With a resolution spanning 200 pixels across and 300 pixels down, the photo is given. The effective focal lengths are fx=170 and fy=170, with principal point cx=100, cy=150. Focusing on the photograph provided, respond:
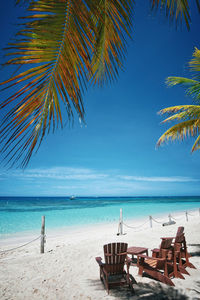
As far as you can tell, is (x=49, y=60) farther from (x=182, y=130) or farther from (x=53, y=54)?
(x=182, y=130)

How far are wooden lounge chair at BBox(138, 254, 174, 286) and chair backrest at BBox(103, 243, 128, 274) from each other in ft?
1.98

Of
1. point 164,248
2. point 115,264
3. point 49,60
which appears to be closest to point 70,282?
point 115,264

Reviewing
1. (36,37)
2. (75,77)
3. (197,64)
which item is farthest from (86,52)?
(197,64)

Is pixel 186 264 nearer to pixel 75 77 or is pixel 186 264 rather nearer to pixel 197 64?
pixel 197 64

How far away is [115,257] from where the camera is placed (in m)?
3.67

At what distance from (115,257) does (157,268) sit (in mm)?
1225

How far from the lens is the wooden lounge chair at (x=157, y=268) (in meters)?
3.77

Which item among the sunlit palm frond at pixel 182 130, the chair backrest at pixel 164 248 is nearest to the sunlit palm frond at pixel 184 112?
the sunlit palm frond at pixel 182 130

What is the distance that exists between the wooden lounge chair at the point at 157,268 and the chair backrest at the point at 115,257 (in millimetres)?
603

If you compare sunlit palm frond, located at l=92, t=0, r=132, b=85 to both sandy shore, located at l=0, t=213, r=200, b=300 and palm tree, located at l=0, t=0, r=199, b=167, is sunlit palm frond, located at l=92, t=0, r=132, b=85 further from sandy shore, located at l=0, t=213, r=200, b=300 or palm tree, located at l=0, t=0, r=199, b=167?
sandy shore, located at l=0, t=213, r=200, b=300

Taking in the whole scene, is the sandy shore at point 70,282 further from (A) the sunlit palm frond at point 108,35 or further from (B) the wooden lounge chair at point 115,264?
(A) the sunlit palm frond at point 108,35

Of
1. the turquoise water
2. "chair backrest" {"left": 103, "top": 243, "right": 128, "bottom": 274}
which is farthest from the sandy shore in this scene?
the turquoise water

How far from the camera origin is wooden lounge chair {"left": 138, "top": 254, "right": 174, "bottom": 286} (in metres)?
3.77

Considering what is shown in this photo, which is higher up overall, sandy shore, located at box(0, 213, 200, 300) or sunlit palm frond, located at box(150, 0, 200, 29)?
sunlit palm frond, located at box(150, 0, 200, 29)
